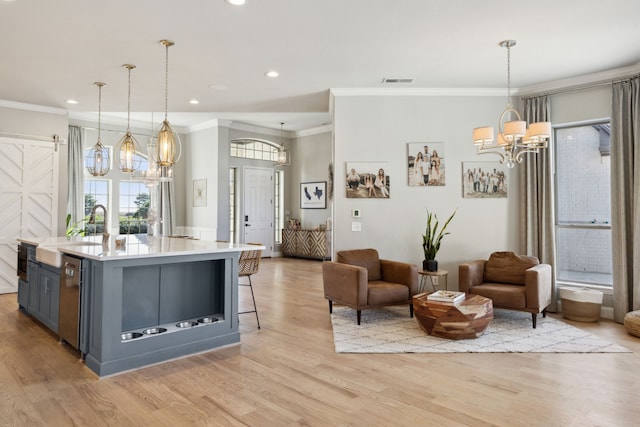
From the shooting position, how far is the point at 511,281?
4.73 meters

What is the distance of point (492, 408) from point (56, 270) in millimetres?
3794

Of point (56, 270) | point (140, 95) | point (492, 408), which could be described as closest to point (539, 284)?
point (492, 408)

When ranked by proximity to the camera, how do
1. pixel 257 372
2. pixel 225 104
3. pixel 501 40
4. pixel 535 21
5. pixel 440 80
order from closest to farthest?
pixel 257 372, pixel 535 21, pixel 501 40, pixel 440 80, pixel 225 104

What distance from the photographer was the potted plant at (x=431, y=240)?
16.2 feet

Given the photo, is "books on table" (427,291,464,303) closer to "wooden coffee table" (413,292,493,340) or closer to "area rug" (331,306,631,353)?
"wooden coffee table" (413,292,493,340)

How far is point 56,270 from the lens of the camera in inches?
148

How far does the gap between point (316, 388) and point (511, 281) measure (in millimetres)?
2995

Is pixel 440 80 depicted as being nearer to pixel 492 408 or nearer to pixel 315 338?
pixel 315 338

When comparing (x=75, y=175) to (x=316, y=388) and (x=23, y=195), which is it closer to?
(x=23, y=195)

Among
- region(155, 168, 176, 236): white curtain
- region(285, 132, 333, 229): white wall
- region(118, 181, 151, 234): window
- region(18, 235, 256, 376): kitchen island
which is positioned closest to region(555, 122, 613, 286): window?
region(18, 235, 256, 376): kitchen island

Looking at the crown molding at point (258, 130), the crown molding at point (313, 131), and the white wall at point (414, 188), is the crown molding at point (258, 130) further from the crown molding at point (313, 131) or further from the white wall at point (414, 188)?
the white wall at point (414, 188)

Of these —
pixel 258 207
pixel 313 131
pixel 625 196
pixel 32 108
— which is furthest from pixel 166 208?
pixel 625 196

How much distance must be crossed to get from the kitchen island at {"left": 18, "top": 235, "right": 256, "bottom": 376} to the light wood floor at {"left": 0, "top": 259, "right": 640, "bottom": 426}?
0.14 meters

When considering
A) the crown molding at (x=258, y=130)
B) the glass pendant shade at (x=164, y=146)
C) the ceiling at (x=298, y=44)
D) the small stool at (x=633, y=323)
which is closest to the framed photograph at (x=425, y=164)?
the ceiling at (x=298, y=44)
